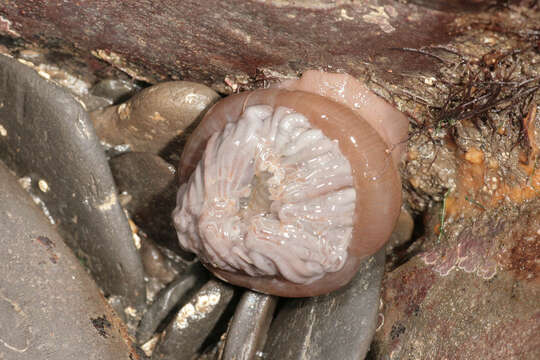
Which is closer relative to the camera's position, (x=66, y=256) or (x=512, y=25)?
(x=512, y=25)

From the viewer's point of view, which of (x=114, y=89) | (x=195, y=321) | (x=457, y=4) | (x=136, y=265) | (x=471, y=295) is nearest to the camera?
(x=457, y=4)

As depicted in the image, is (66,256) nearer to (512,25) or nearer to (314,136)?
(314,136)

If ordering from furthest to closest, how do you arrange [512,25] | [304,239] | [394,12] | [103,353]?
[103,353] < [304,239] < [394,12] < [512,25]

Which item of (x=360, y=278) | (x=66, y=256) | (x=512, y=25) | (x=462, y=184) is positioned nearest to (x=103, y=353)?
(x=66, y=256)

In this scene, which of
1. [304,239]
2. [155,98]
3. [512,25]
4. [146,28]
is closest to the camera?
[512,25]

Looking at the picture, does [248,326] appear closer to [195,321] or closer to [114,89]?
[195,321]

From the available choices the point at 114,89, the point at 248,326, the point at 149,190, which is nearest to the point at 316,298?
the point at 248,326

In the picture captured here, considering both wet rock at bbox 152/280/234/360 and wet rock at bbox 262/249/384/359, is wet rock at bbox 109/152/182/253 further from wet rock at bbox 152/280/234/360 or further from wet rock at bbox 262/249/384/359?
wet rock at bbox 262/249/384/359
